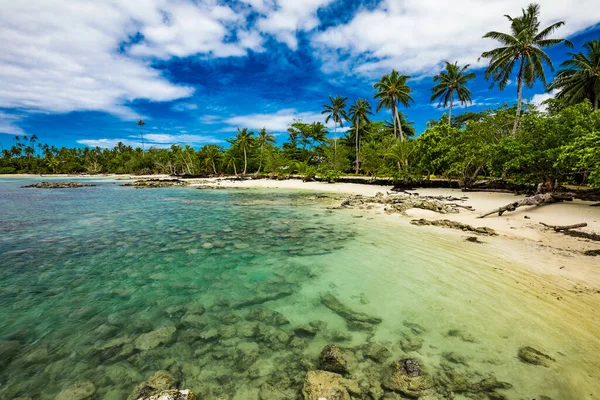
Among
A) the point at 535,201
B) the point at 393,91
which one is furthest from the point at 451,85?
the point at 535,201

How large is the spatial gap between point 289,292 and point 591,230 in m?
12.6

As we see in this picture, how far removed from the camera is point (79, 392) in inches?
132

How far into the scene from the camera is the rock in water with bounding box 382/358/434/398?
3.31 metres

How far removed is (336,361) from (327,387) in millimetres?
507

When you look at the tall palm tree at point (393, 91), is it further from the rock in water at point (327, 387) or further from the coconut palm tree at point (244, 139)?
the rock in water at point (327, 387)

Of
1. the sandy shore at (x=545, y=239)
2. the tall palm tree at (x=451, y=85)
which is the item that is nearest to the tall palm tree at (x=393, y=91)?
the tall palm tree at (x=451, y=85)

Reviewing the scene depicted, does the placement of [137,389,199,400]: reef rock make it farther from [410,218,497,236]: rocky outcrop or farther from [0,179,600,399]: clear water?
[410,218,497,236]: rocky outcrop

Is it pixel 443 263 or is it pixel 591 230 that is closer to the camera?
pixel 443 263

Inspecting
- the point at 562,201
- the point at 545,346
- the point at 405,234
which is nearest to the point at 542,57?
the point at 562,201

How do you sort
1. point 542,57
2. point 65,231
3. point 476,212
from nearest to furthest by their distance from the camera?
point 65,231, point 476,212, point 542,57

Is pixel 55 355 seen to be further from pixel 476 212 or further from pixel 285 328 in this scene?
pixel 476 212

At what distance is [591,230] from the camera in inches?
393

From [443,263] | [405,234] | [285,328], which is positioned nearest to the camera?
[285,328]

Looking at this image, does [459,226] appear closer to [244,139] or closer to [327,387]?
[327,387]
